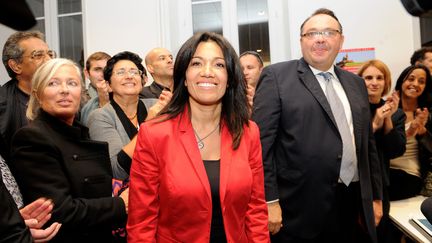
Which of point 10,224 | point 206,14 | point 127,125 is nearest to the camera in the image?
point 10,224

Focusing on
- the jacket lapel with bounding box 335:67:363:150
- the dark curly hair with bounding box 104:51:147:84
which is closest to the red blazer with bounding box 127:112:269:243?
the jacket lapel with bounding box 335:67:363:150

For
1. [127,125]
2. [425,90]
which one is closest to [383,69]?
[425,90]

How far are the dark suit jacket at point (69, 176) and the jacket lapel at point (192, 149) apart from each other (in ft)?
1.47

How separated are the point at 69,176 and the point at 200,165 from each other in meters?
0.59

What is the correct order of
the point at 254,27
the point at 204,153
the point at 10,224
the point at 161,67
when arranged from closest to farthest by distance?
the point at 10,224, the point at 204,153, the point at 161,67, the point at 254,27

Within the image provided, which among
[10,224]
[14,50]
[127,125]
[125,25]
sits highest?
[125,25]

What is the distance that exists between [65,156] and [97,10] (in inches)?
124

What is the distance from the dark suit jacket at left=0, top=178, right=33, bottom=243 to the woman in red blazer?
49cm

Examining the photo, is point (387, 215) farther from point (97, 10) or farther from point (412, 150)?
point (97, 10)

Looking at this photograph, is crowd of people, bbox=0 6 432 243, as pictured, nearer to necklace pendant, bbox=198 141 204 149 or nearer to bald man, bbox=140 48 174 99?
necklace pendant, bbox=198 141 204 149

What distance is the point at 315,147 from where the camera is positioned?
1.90 m

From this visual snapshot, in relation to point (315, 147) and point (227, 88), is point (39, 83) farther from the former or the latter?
point (315, 147)

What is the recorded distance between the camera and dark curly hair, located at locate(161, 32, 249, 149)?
64.6 inches

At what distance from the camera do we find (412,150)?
2775 mm
